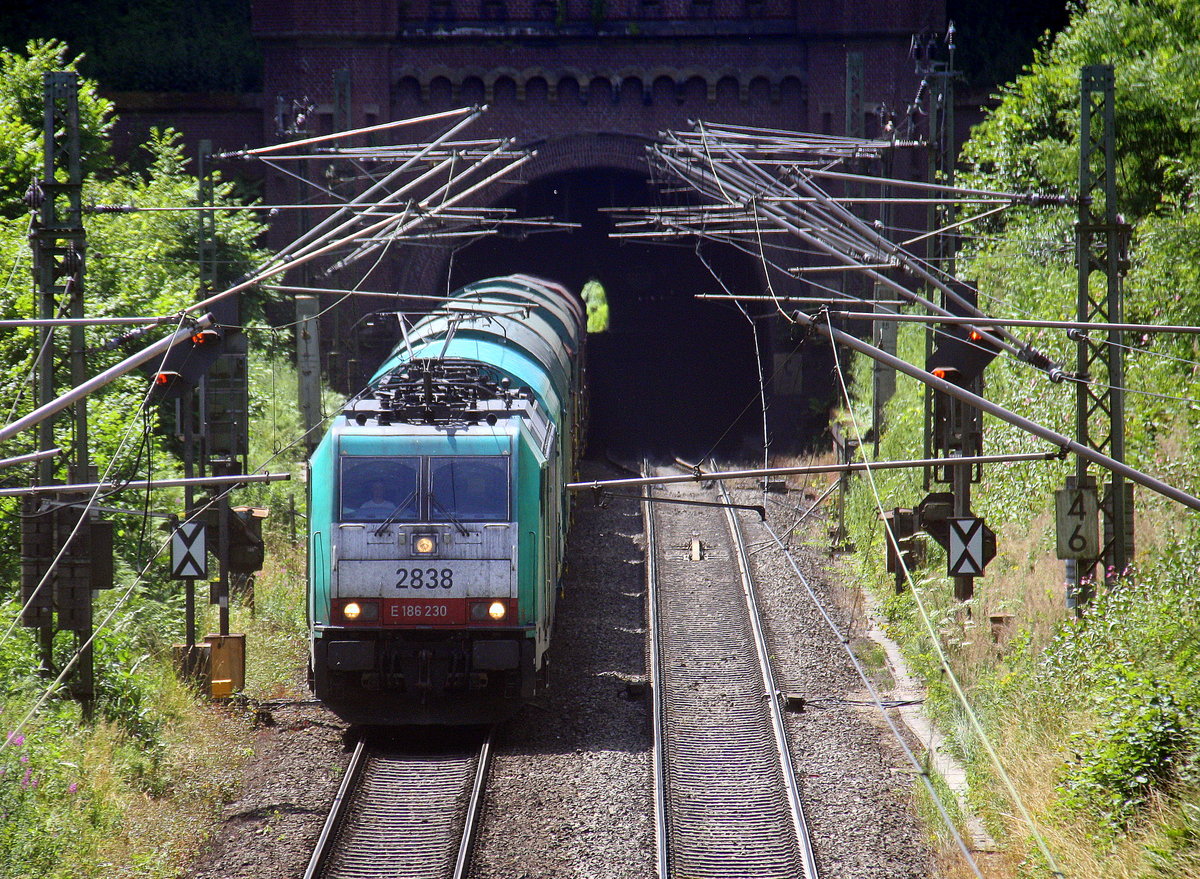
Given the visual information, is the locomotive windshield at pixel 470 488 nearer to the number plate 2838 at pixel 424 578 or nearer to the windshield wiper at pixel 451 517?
the windshield wiper at pixel 451 517

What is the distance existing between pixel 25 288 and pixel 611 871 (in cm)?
1264

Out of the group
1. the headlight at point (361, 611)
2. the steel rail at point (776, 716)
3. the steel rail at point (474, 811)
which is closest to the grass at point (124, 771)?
the headlight at point (361, 611)

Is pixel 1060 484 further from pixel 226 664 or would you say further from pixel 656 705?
pixel 226 664

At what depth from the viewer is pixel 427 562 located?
1288 cm

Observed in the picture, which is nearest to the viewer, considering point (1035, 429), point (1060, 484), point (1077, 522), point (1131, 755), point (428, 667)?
point (1035, 429)

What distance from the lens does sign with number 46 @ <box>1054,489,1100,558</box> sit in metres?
13.8

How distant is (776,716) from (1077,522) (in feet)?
12.1

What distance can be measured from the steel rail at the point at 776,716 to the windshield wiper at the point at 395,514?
172 inches

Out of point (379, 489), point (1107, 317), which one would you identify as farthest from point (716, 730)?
point (1107, 317)

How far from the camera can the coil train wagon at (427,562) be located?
42.1 ft

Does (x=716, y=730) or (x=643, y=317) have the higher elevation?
(x=643, y=317)

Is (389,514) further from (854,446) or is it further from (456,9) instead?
(456,9)

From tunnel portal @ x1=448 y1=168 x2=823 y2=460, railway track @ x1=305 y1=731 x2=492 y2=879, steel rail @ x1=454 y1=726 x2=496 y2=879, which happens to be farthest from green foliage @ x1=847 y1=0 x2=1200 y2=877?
tunnel portal @ x1=448 y1=168 x2=823 y2=460

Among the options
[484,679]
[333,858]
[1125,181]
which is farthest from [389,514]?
[1125,181]
